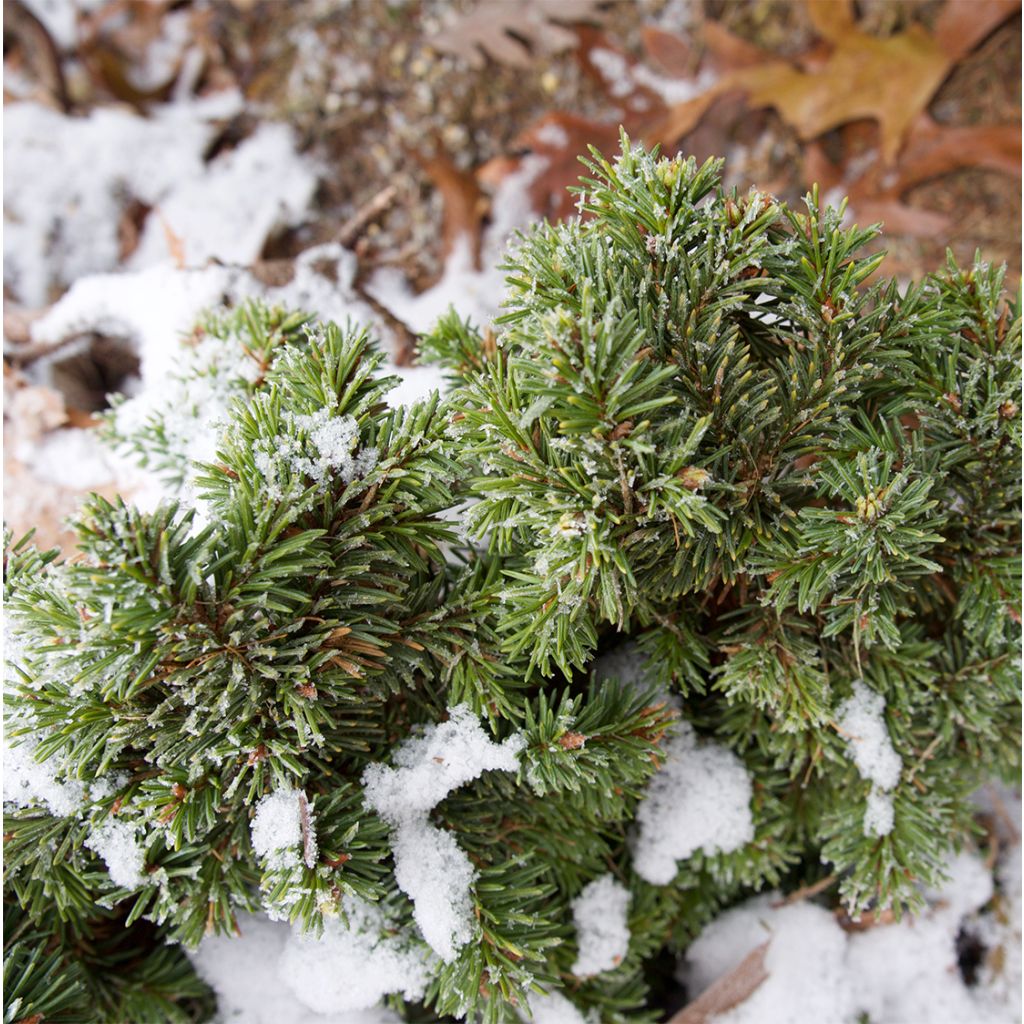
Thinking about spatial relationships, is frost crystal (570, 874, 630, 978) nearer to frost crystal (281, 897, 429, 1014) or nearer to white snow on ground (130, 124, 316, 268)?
frost crystal (281, 897, 429, 1014)

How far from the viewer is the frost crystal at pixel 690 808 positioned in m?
1.35

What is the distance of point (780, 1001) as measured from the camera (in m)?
1.46

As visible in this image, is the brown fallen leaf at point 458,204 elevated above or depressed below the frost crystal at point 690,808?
above

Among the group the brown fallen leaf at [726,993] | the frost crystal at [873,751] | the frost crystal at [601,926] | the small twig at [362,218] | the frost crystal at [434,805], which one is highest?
the small twig at [362,218]

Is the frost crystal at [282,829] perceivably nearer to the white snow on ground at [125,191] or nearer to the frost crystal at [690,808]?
the frost crystal at [690,808]

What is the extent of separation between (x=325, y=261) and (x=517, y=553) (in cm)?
103

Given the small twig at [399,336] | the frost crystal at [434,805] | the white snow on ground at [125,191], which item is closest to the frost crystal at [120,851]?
the frost crystal at [434,805]

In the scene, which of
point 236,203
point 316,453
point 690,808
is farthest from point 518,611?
point 236,203

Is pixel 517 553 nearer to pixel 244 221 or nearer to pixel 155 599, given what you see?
pixel 155 599

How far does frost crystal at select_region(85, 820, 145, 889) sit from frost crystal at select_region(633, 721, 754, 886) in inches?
29.0

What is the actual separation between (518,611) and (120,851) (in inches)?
22.8

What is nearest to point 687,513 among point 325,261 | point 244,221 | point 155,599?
point 155,599

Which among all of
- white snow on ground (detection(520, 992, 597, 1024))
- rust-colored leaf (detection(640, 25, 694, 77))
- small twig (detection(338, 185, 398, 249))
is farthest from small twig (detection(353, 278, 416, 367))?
rust-colored leaf (detection(640, 25, 694, 77))

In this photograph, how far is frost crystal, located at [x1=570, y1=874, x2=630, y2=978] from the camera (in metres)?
1.32
